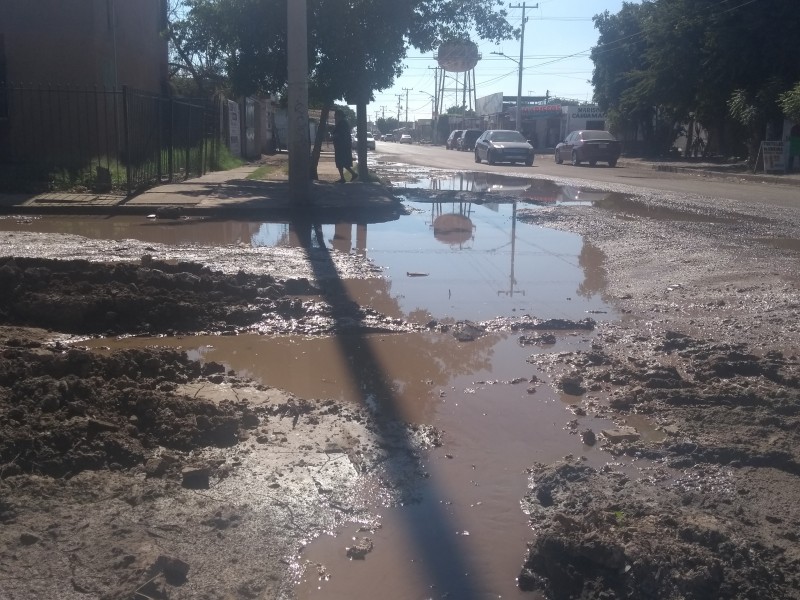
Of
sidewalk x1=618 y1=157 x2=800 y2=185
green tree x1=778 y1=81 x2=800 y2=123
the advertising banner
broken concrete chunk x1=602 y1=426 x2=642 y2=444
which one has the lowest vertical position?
broken concrete chunk x1=602 y1=426 x2=642 y2=444

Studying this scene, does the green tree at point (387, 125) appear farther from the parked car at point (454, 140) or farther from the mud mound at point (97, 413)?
the mud mound at point (97, 413)

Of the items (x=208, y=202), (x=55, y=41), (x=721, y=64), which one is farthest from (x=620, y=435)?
(x=721, y=64)

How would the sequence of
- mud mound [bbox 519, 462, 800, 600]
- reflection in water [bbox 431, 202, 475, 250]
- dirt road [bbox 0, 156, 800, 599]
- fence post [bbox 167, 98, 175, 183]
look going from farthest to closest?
fence post [bbox 167, 98, 175, 183] < reflection in water [bbox 431, 202, 475, 250] < dirt road [bbox 0, 156, 800, 599] < mud mound [bbox 519, 462, 800, 600]

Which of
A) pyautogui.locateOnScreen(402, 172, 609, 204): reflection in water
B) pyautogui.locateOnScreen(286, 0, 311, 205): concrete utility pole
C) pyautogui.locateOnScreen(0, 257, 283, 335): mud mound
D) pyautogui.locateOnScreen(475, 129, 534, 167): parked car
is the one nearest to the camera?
pyautogui.locateOnScreen(0, 257, 283, 335): mud mound

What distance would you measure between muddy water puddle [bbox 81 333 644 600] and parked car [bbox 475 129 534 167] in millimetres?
29637

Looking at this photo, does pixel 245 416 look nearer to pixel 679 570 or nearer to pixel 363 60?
pixel 679 570

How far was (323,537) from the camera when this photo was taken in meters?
3.67

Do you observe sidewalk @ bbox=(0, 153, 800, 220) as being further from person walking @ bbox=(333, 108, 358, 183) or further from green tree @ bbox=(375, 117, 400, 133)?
green tree @ bbox=(375, 117, 400, 133)

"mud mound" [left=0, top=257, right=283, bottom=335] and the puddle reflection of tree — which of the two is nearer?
the puddle reflection of tree

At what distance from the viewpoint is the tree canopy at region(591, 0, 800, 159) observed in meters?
31.2

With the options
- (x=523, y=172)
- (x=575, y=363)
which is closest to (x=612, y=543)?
(x=575, y=363)

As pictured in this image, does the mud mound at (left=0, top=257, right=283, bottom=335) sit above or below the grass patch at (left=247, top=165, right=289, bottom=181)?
below

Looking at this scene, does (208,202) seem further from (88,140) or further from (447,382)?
(447,382)

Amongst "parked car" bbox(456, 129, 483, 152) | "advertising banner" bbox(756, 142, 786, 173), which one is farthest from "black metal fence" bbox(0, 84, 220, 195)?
"parked car" bbox(456, 129, 483, 152)
